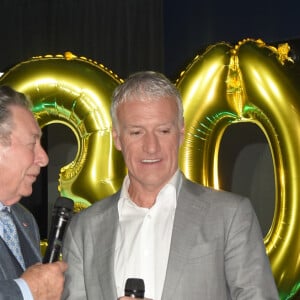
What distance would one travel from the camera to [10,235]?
185 cm

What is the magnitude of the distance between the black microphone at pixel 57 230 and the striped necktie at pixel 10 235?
0.17 m

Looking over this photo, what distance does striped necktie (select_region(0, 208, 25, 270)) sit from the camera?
1823mm

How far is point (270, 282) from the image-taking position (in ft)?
5.32

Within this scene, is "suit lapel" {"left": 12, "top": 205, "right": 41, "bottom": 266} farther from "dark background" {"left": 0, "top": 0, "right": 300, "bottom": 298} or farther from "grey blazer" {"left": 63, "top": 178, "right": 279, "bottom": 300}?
"dark background" {"left": 0, "top": 0, "right": 300, "bottom": 298}

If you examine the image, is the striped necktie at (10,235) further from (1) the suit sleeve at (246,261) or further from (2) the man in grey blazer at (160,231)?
(1) the suit sleeve at (246,261)

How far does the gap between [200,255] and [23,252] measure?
1.71ft

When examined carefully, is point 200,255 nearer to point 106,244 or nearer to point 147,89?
point 106,244

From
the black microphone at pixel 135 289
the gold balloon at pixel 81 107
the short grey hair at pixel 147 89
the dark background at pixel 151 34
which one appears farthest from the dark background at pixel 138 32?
the black microphone at pixel 135 289

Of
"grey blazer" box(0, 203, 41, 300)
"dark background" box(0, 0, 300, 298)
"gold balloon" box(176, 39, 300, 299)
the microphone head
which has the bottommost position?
"grey blazer" box(0, 203, 41, 300)

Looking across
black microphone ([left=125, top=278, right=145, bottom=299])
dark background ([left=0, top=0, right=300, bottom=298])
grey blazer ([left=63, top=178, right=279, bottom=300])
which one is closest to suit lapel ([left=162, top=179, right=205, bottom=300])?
grey blazer ([left=63, top=178, right=279, bottom=300])

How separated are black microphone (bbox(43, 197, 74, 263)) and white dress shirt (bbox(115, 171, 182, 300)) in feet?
0.51

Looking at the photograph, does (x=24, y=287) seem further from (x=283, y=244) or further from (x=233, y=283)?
(x=283, y=244)

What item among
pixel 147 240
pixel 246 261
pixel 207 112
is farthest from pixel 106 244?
pixel 207 112

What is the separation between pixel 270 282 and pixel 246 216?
0.17 m
